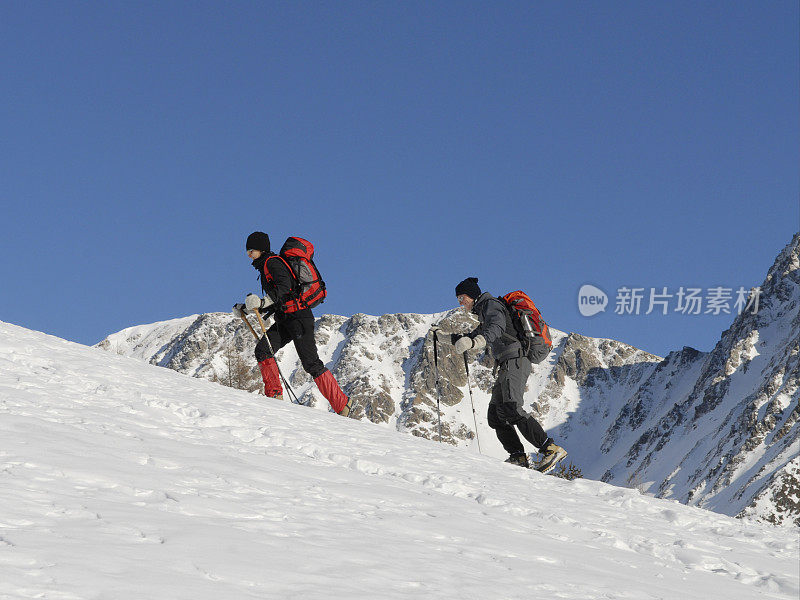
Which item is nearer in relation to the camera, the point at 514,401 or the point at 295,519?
the point at 295,519

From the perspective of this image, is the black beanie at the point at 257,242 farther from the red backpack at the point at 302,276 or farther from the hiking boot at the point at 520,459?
the hiking boot at the point at 520,459

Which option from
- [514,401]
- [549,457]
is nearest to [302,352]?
[514,401]

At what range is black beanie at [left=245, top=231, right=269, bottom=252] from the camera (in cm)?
1137

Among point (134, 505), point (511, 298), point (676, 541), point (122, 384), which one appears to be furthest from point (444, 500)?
point (122, 384)

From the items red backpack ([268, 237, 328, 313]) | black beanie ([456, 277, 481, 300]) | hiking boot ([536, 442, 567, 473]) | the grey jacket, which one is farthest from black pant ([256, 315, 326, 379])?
hiking boot ([536, 442, 567, 473])

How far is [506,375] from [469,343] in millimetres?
627

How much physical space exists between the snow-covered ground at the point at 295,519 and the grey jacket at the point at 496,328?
137cm

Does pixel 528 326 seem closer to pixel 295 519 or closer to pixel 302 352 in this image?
pixel 302 352

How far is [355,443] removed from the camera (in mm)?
8961

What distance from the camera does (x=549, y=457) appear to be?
9.95 m

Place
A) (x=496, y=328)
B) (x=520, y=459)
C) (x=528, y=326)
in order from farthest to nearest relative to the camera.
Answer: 1. (x=520, y=459)
2. (x=528, y=326)
3. (x=496, y=328)

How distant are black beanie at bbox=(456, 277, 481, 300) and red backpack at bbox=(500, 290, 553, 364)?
42 centimetres

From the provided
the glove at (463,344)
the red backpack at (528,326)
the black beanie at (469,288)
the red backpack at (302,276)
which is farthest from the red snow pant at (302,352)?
the red backpack at (528,326)

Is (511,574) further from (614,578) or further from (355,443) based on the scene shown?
(355,443)
